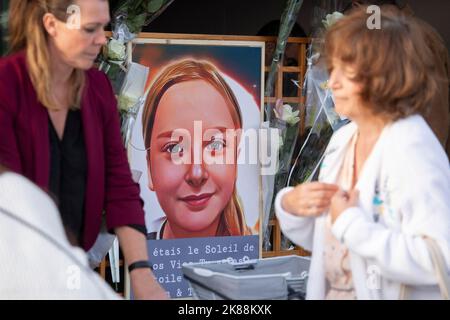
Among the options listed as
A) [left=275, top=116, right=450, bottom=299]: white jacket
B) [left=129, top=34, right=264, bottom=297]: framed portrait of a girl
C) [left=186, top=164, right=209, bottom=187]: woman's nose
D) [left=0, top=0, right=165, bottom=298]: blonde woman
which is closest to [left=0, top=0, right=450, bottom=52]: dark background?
[left=129, top=34, right=264, bottom=297]: framed portrait of a girl

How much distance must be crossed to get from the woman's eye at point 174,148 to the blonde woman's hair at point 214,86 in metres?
0.09

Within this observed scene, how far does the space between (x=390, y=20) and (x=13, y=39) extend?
0.78 metres

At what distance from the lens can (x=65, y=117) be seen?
1641mm

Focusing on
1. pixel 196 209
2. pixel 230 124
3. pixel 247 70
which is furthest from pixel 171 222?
pixel 247 70

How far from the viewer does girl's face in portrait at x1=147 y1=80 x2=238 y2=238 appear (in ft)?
11.3

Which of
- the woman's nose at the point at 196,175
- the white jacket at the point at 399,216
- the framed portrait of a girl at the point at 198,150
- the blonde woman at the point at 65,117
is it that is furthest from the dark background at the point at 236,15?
the white jacket at the point at 399,216

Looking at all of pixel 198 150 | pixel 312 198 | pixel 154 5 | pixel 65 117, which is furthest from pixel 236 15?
pixel 312 198

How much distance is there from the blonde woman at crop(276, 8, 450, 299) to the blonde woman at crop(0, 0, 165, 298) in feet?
1.33

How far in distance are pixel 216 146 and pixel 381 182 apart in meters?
2.04

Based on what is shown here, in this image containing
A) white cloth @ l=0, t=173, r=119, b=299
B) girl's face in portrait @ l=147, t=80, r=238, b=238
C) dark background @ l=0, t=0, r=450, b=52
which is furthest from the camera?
dark background @ l=0, t=0, r=450, b=52

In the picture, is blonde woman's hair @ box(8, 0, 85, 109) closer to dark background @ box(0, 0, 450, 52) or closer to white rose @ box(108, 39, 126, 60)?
white rose @ box(108, 39, 126, 60)

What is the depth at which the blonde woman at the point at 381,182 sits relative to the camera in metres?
A: 1.44

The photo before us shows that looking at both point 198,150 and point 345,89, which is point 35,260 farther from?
point 198,150
